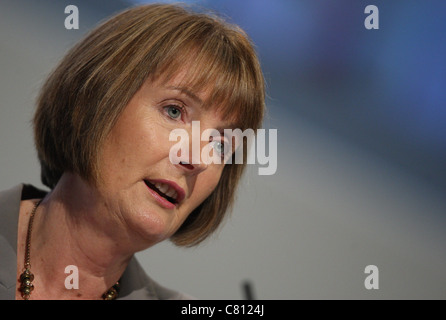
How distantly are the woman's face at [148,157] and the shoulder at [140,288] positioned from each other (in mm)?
246

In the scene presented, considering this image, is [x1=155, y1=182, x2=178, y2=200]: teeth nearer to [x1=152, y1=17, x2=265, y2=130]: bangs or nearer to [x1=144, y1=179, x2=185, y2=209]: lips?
[x1=144, y1=179, x2=185, y2=209]: lips

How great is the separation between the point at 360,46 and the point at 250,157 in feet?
1.29

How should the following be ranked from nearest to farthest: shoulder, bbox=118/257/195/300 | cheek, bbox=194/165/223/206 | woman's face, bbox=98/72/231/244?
woman's face, bbox=98/72/231/244 → cheek, bbox=194/165/223/206 → shoulder, bbox=118/257/195/300

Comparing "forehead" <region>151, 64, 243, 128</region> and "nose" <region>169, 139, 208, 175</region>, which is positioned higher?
"forehead" <region>151, 64, 243, 128</region>

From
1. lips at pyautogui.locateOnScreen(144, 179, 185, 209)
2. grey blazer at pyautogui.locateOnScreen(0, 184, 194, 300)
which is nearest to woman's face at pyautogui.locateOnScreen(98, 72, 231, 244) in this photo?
lips at pyautogui.locateOnScreen(144, 179, 185, 209)

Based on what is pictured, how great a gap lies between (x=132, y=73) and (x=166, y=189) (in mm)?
235

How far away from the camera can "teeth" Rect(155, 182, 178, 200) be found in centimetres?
122

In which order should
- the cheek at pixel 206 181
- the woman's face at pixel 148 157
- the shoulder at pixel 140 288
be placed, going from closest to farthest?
the woman's face at pixel 148 157, the cheek at pixel 206 181, the shoulder at pixel 140 288

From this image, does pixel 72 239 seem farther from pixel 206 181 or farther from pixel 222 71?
pixel 222 71

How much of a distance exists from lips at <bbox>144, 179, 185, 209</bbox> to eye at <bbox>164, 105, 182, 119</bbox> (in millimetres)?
127

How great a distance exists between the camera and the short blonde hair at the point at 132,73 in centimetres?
120

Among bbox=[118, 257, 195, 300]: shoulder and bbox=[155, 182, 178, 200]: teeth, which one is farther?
bbox=[118, 257, 195, 300]: shoulder

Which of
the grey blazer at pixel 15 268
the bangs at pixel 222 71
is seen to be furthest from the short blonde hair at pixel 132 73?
the grey blazer at pixel 15 268

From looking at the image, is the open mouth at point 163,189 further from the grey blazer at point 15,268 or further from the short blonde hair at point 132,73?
the grey blazer at point 15,268
